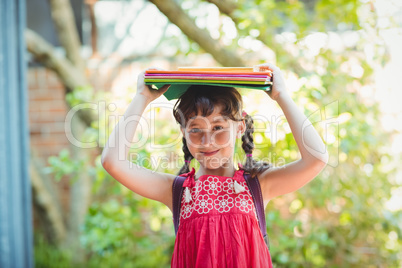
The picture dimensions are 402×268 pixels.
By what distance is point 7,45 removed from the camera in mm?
2312

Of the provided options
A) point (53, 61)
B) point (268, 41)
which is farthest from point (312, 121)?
point (53, 61)

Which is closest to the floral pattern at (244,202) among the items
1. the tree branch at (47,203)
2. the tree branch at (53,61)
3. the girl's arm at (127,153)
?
the girl's arm at (127,153)

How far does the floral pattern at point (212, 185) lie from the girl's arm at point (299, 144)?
0.19 metres

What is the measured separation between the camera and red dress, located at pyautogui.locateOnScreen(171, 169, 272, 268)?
1.18 m

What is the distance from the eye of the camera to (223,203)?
1.25 m

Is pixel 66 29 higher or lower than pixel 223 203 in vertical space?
higher

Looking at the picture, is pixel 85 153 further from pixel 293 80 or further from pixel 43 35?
pixel 293 80

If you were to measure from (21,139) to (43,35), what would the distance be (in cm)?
182

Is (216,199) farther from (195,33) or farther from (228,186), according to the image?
(195,33)

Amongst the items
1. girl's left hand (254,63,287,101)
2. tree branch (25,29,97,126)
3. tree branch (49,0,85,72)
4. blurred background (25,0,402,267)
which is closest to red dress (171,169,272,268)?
girl's left hand (254,63,287,101)

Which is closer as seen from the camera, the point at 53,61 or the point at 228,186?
the point at 228,186

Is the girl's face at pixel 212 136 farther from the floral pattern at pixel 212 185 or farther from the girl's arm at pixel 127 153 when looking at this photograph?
the girl's arm at pixel 127 153

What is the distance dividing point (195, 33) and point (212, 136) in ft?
4.09

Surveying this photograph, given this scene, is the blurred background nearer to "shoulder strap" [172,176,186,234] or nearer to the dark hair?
the dark hair
